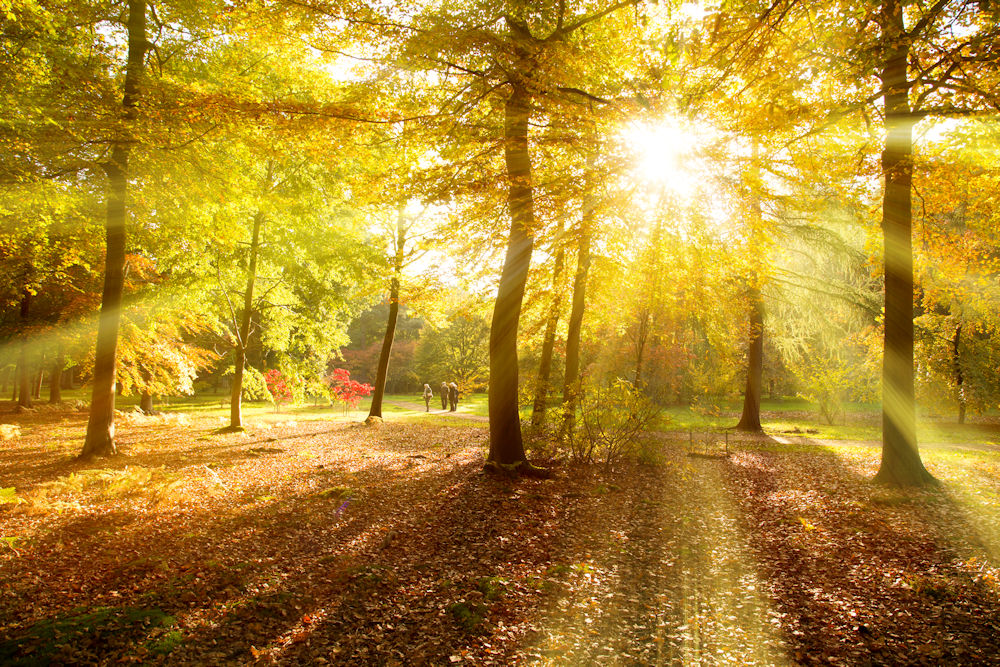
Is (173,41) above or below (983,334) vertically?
above

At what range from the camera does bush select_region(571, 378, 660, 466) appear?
364 inches

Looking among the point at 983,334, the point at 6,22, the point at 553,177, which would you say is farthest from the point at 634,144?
the point at 983,334

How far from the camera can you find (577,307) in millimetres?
12719

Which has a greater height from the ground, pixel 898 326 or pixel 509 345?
pixel 898 326

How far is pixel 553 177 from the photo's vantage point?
329 inches

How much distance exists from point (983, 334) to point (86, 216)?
29.4 meters

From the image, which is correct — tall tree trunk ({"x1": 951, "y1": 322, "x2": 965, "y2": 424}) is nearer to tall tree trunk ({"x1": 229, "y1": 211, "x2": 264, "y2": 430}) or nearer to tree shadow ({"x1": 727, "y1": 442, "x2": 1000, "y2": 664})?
tree shadow ({"x1": 727, "y1": 442, "x2": 1000, "y2": 664})

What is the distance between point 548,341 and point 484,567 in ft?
28.9

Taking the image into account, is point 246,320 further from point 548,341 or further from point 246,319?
point 548,341

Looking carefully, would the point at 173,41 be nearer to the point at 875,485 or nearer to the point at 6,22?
the point at 6,22

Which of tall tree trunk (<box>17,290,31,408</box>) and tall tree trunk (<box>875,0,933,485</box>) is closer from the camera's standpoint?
tall tree trunk (<box>875,0,933,485</box>)

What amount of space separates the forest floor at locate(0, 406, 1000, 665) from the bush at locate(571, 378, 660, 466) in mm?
663

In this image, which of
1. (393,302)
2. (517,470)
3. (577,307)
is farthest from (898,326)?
(393,302)

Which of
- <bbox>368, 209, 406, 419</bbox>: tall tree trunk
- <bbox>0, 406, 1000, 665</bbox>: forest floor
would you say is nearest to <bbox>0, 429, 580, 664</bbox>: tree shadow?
<bbox>0, 406, 1000, 665</bbox>: forest floor
